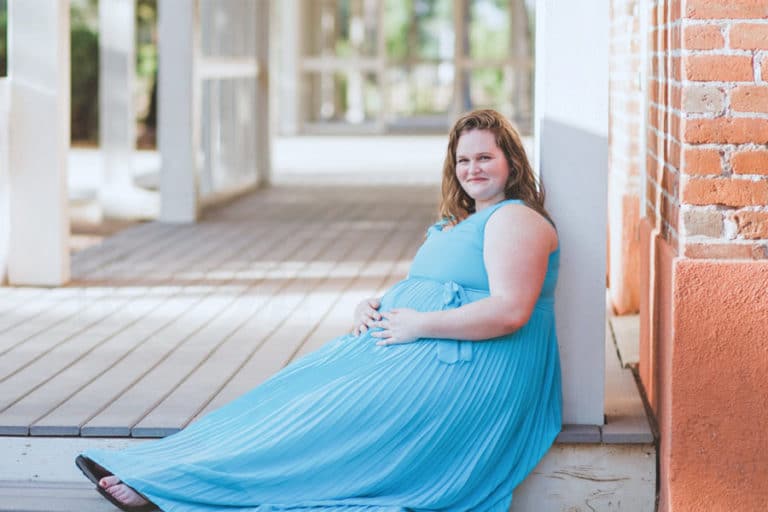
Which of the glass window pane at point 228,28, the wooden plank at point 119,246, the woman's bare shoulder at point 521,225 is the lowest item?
the wooden plank at point 119,246

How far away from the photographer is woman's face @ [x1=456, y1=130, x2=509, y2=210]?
3383 mm

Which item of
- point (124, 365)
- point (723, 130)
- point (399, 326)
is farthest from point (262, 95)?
point (723, 130)

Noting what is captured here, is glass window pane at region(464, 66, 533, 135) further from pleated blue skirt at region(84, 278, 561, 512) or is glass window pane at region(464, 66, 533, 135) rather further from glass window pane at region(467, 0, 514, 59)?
pleated blue skirt at region(84, 278, 561, 512)

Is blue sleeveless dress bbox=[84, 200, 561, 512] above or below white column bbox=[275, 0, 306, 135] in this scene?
below

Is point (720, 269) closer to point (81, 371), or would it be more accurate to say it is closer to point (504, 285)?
point (504, 285)

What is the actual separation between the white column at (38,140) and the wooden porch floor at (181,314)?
0.52 ft

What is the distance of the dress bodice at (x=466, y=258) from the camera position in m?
3.35

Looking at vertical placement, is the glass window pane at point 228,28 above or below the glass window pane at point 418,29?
below

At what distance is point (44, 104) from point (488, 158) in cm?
279

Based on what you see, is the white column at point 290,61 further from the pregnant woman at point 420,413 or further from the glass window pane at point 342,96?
the pregnant woman at point 420,413

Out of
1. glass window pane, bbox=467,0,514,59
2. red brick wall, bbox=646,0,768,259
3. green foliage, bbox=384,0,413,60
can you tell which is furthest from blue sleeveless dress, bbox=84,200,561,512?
green foliage, bbox=384,0,413,60

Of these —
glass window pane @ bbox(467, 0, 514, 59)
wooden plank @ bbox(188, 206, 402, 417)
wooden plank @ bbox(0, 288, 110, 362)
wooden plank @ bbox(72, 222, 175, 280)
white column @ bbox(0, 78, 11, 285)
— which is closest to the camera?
wooden plank @ bbox(188, 206, 402, 417)

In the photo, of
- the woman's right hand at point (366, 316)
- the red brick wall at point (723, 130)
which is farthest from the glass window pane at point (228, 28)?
the red brick wall at point (723, 130)

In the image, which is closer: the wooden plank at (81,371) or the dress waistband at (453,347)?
the dress waistband at (453,347)
